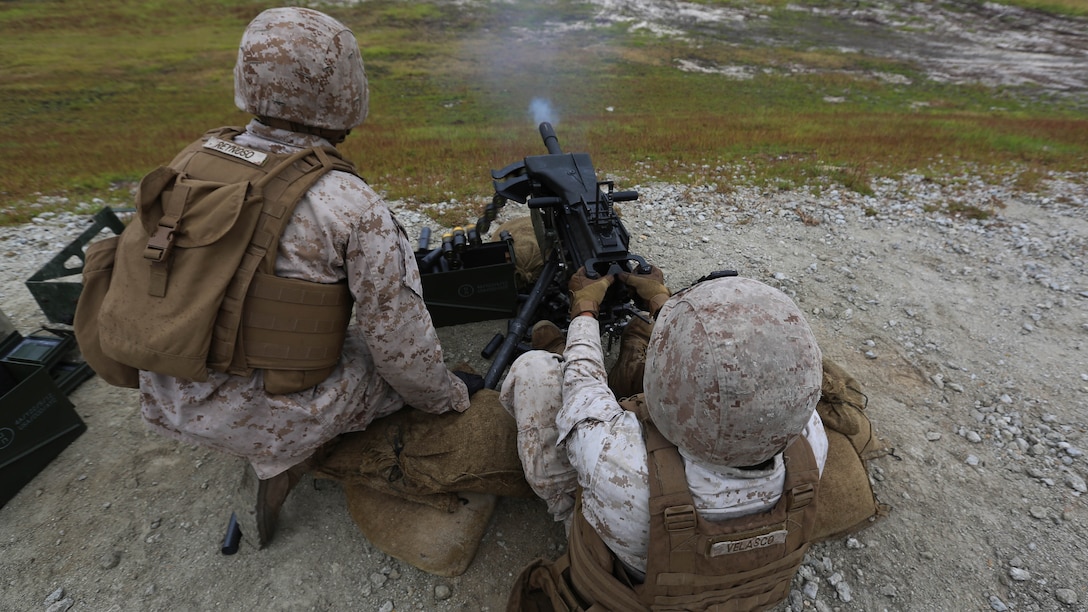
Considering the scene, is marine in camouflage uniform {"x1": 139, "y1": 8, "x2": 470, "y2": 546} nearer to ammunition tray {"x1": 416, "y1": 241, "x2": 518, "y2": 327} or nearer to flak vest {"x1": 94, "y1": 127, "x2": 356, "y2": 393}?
flak vest {"x1": 94, "y1": 127, "x2": 356, "y2": 393}

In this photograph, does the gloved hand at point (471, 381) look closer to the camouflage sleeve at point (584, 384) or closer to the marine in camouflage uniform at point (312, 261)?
the marine in camouflage uniform at point (312, 261)

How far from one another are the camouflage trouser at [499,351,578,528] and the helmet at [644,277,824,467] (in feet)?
3.28

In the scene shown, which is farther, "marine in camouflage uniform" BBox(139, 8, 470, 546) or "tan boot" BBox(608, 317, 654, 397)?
"tan boot" BBox(608, 317, 654, 397)

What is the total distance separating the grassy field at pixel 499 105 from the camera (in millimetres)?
9938

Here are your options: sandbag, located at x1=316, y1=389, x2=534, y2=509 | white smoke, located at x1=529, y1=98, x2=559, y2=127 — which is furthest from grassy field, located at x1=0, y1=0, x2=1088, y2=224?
sandbag, located at x1=316, y1=389, x2=534, y2=509

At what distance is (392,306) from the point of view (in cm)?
248

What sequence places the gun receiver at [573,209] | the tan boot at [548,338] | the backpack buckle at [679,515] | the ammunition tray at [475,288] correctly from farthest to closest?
the ammunition tray at [475,288] < the tan boot at [548,338] < the gun receiver at [573,209] < the backpack buckle at [679,515]

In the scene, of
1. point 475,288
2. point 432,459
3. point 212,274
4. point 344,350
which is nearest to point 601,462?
point 432,459

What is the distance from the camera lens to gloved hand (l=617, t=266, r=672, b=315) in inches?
121

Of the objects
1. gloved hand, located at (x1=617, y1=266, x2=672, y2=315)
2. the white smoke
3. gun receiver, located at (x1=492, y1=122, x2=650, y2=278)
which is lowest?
the white smoke

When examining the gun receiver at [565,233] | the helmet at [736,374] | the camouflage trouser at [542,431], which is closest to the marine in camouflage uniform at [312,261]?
the camouflage trouser at [542,431]

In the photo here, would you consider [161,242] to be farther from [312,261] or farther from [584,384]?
[584,384]

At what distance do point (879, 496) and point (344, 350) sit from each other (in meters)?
3.51

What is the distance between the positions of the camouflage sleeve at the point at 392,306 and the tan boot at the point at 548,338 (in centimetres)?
107
